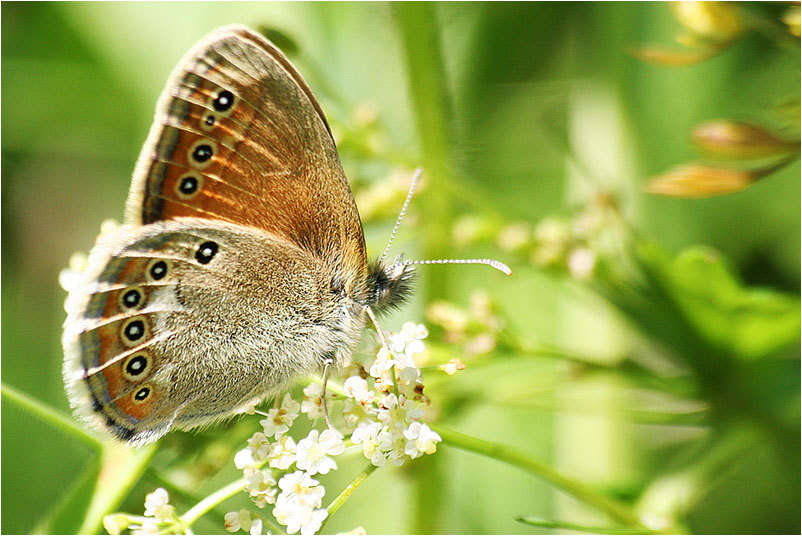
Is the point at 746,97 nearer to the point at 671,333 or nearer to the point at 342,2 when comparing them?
the point at 671,333

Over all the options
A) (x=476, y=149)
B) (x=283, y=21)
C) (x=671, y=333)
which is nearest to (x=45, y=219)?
(x=283, y=21)

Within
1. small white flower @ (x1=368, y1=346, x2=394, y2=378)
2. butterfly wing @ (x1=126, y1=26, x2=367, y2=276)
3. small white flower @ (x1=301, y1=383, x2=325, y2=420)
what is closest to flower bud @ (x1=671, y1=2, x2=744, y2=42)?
butterfly wing @ (x1=126, y1=26, x2=367, y2=276)

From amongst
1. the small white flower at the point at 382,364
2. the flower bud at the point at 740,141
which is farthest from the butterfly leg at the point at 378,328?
the flower bud at the point at 740,141

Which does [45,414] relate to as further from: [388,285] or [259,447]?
[388,285]

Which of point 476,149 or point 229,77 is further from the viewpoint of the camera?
point 476,149

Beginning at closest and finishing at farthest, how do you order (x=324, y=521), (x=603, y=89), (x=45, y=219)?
(x=324, y=521)
(x=603, y=89)
(x=45, y=219)
